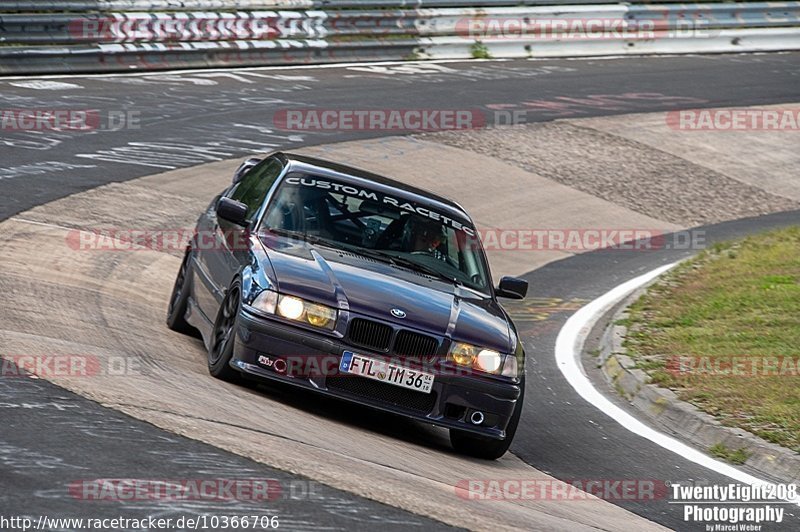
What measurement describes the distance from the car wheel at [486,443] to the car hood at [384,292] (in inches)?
16.6

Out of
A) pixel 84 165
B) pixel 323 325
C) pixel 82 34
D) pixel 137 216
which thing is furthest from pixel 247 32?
pixel 323 325

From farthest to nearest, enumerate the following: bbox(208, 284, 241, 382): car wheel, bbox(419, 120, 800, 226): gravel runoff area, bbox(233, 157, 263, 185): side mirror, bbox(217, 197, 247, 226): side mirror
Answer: bbox(419, 120, 800, 226): gravel runoff area, bbox(233, 157, 263, 185): side mirror, bbox(217, 197, 247, 226): side mirror, bbox(208, 284, 241, 382): car wheel

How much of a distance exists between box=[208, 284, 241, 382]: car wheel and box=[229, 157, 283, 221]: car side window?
998mm

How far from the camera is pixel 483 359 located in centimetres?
782

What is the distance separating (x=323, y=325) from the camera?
761cm

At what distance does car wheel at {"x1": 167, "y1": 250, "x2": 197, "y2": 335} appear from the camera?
9.67 metres

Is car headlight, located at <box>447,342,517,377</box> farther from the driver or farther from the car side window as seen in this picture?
the car side window

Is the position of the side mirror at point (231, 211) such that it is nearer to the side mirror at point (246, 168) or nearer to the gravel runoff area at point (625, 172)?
the side mirror at point (246, 168)

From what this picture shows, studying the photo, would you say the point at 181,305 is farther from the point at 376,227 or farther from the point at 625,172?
the point at 625,172

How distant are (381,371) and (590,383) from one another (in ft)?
12.0

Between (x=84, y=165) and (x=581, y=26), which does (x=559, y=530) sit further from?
(x=581, y=26)

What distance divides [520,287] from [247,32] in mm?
14089

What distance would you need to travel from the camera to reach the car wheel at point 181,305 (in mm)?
9672

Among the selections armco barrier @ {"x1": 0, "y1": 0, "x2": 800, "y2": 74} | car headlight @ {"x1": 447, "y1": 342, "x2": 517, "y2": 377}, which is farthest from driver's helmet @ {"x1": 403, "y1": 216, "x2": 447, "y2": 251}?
armco barrier @ {"x1": 0, "y1": 0, "x2": 800, "y2": 74}
